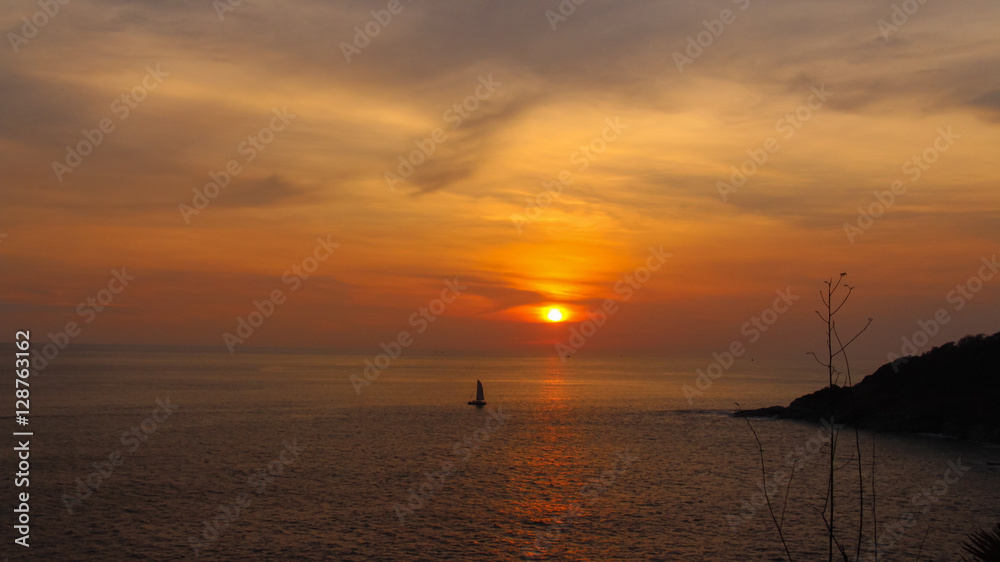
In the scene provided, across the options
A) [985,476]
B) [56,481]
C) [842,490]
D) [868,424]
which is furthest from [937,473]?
[56,481]

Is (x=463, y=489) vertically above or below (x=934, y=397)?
below

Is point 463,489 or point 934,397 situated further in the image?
point 934,397

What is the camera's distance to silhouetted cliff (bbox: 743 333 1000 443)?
73375mm

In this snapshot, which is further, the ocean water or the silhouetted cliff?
the silhouetted cliff

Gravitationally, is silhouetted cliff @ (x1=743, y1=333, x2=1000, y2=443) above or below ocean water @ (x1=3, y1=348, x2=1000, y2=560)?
above

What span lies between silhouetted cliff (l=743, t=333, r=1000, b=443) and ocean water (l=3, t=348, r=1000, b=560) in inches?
200

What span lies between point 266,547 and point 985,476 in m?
50.0

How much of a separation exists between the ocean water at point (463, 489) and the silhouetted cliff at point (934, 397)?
5068mm

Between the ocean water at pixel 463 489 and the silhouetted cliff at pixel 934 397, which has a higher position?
the silhouetted cliff at pixel 934 397

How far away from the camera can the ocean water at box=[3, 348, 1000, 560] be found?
33.8 metres

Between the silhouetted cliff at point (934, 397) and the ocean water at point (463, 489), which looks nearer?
the ocean water at point (463, 489)

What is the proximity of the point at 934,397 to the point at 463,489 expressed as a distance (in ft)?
209

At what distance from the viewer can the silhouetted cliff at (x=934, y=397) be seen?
7338cm

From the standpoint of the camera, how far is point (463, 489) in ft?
154
